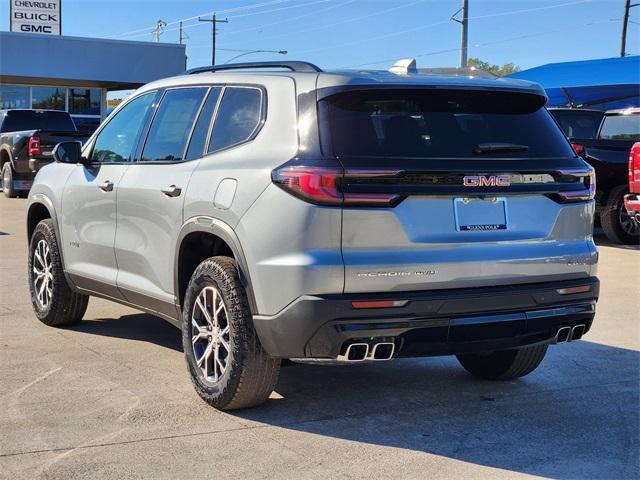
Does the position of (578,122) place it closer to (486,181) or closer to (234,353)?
(486,181)

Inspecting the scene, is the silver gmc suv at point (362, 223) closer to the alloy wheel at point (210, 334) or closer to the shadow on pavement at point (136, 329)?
the alloy wheel at point (210, 334)

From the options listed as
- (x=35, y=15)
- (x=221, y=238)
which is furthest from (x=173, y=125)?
(x=35, y=15)

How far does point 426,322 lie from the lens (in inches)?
167

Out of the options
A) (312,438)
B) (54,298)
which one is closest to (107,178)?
(54,298)

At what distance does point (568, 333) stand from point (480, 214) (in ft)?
2.74

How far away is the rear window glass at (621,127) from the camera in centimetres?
1320

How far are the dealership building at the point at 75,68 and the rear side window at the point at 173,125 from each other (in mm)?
30700

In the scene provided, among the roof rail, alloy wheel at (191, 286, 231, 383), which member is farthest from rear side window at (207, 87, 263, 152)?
alloy wheel at (191, 286, 231, 383)

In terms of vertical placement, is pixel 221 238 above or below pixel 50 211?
above

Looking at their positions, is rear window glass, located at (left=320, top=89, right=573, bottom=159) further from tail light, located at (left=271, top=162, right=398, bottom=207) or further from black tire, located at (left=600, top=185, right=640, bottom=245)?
black tire, located at (left=600, top=185, right=640, bottom=245)

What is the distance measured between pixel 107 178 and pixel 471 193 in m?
2.71

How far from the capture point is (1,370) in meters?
5.63

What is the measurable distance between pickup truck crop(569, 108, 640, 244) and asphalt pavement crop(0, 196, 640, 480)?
22.5ft

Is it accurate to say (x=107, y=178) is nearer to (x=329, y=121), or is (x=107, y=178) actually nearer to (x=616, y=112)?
(x=329, y=121)
